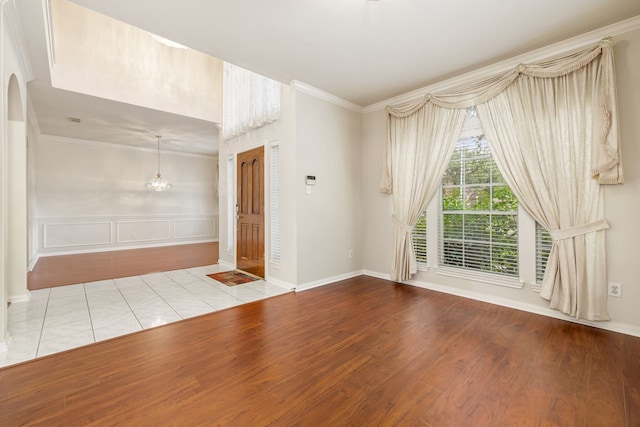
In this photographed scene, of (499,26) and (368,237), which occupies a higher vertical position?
(499,26)

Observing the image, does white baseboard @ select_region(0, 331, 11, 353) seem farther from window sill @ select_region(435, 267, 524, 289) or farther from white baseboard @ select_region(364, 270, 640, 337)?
window sill @ select_region(435, 267, 524, 289)

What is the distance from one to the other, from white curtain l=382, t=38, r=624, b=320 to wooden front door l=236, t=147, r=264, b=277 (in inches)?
134

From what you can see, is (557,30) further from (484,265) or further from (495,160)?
(484,265)

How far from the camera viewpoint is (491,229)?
3449 mm

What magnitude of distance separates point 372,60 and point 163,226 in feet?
25.0

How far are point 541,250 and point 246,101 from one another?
461cm

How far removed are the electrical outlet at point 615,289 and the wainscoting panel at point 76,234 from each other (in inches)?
377

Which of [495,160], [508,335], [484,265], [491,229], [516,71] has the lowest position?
[508,335]

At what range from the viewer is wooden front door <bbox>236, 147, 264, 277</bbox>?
14.9ft

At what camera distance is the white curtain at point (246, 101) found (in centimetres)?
419

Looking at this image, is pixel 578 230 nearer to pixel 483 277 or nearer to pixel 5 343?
pixel 483 277

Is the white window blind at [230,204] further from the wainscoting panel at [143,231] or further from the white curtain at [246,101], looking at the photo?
the wainscoting panel at [143,231]

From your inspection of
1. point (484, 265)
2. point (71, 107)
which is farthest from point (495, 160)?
point (71, 107)

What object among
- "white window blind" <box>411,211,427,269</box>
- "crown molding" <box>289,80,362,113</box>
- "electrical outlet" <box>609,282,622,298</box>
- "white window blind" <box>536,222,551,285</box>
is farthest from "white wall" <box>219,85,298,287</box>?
"electrical outlet" <box>609,282,622,298</box>
